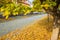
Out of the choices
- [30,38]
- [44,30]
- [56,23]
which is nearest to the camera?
[56,23]

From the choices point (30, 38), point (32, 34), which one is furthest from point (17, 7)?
point (32, 34)

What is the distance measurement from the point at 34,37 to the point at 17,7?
8.49 ft

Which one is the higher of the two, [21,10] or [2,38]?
[21,10]

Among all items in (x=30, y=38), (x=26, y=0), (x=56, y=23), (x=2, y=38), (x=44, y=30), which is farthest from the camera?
(x=44, y=30)

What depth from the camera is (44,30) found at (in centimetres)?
383

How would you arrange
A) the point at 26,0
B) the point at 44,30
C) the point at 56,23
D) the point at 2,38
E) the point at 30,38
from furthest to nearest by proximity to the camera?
the point at 44,30
the point at 2,38
the point at 30,38
the point at 56,23
the point at 26,0

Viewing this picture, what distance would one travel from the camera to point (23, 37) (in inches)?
135

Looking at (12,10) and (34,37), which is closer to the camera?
(12,10)

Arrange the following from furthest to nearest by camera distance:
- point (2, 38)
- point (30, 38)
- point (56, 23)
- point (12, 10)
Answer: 1. point (2, 38)
2. point (30, 38)
3. point (56, 23)
4. point (12, 10)

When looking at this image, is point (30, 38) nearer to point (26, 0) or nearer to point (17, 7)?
point (26, 0)

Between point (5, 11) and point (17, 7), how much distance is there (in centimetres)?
9

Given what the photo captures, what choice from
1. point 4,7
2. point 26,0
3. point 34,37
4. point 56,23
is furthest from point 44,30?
point 4,7

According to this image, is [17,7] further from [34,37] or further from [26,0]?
[34,37]

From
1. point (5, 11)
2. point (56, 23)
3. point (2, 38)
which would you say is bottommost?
point (2, 38)
